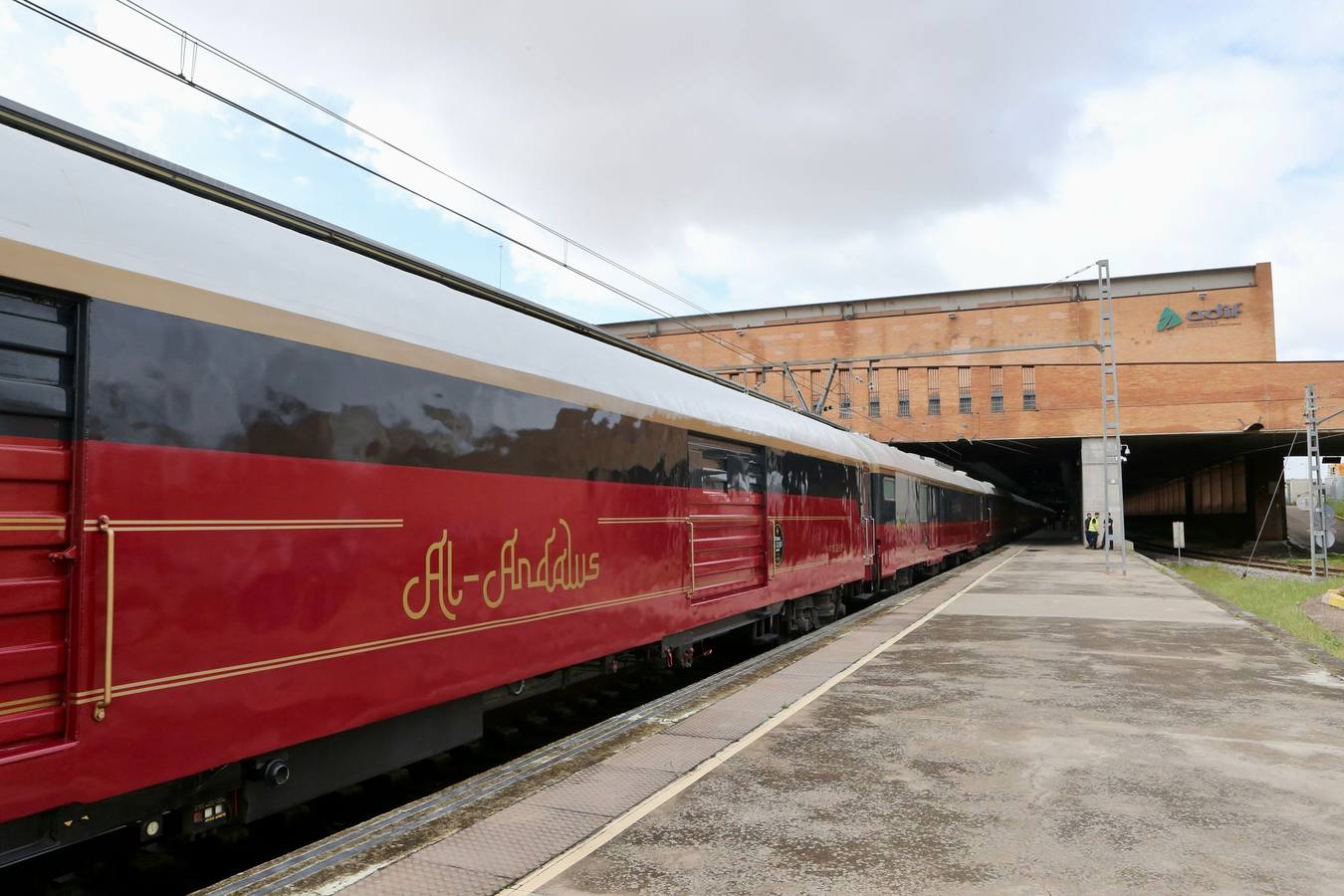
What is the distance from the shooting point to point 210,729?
3.43 metres

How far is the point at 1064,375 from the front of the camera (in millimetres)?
40344

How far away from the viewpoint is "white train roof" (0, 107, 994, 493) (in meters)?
3.10

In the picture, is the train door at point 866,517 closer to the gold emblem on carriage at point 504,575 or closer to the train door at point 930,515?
the train door at point 930,515

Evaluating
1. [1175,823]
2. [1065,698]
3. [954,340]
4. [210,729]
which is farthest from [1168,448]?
[210,729]

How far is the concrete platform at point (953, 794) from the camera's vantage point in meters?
3.75

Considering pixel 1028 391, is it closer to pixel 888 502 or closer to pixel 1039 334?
pixel 1039 334

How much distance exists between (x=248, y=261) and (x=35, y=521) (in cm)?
142

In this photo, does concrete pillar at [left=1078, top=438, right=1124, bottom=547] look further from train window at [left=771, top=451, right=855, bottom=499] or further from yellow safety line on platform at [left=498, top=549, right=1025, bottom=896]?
yellow safety line on platform at [left=498, top=549, right=1025, bottom=896]

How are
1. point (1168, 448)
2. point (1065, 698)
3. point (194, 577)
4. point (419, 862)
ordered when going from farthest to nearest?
point (1168, 448), point (1065, 698), point (419, 862), point (194, 577)

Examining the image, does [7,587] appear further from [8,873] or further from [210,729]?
[8,873]

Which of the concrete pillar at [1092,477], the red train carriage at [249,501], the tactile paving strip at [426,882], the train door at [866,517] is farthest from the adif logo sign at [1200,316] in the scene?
the tactile paving strip at [426,882]

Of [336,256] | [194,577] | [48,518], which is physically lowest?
[194,577]

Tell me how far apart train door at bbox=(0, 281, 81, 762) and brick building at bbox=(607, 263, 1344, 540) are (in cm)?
2807

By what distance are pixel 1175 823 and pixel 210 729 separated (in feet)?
15.0
